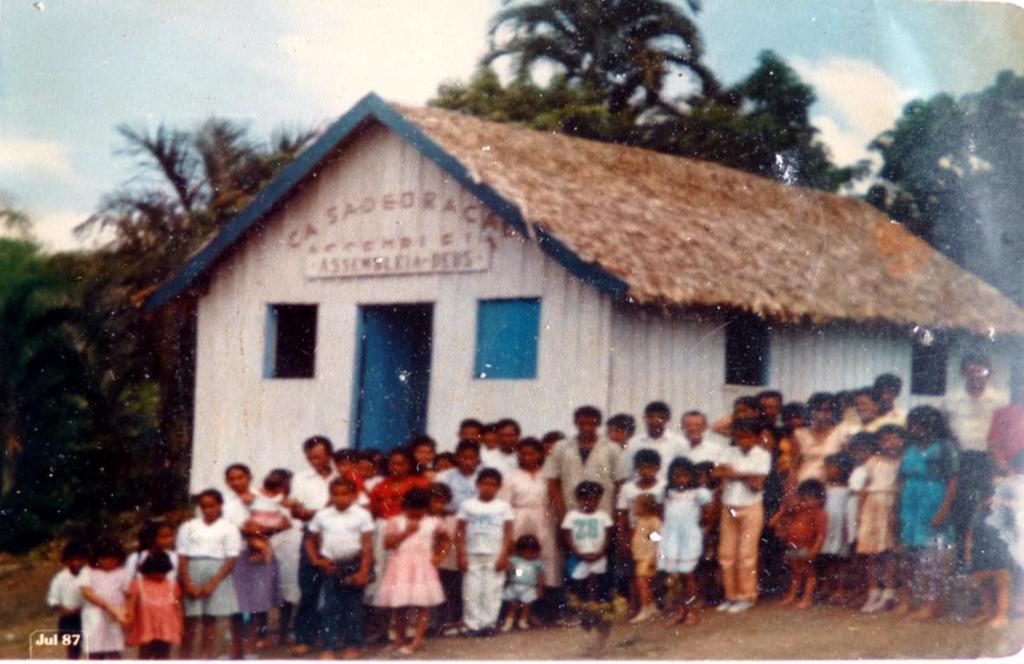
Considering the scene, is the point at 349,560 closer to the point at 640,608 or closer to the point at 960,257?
the point at 640,608

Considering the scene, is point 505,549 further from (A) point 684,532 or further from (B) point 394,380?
(B) point 394,380

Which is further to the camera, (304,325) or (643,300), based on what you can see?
(304,325)

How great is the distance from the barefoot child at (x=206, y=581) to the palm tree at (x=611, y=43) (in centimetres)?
242

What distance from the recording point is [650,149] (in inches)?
203

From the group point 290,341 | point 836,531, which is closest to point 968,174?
point 836,531

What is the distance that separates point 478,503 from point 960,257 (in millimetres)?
2456

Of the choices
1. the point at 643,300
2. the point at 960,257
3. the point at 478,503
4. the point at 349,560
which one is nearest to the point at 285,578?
the point at 349,560

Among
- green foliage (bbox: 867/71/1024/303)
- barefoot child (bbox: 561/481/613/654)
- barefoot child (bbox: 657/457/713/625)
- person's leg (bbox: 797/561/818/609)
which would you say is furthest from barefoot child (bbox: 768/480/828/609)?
green foliage (bbox: 867/71/1024/303)

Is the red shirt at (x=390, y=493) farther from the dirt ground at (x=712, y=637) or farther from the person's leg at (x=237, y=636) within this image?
the person's leg at (x=237, y=636)

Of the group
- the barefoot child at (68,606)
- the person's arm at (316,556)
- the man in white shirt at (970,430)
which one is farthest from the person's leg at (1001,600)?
the barefoot child at (68,606)

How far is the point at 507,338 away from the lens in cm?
506

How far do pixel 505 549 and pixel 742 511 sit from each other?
3.50 feet

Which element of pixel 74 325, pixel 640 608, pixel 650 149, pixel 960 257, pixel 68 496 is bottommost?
pixel 640 608

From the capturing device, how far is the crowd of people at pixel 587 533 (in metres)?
4.96
